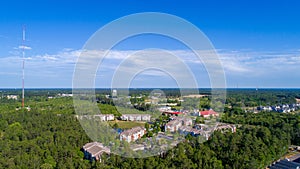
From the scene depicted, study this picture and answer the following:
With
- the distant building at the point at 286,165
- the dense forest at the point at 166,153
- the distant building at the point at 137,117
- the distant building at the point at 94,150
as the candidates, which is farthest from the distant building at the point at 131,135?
the distant building at the point at 286,165

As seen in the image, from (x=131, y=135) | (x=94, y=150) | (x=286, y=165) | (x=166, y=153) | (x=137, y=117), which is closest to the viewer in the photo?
(x=166, y=153)

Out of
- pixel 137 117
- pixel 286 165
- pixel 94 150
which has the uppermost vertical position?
pixel 137 117

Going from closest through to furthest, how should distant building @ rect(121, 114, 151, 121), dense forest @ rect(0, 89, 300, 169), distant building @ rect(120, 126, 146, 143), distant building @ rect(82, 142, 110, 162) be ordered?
dense forest @ rect(0, 89, 300, 169)
distant building @ rect(82, 142, 110, 162)
distant building @ rect(120, 126, 146, 143)
distant building @ rect(121, 114, 151, 121)

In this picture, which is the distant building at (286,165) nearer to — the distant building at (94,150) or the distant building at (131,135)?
the distant building at (131,135)

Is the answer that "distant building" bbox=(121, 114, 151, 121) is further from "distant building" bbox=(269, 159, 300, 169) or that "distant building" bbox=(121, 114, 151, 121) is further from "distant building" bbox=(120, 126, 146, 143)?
"distant building" bbox=(269, 159, 300, 169)

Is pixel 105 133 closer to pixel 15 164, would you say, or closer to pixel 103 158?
pixel 103 158

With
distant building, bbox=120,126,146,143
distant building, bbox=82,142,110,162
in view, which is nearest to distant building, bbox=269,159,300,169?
distant building, bbox=120,126,146,143

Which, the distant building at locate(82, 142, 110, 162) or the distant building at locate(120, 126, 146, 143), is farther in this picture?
the distant building at locate(120, 126, 146, 143)

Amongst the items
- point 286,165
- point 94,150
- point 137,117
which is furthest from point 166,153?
point 137,117

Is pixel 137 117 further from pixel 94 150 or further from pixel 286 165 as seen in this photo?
pixel 286 165
